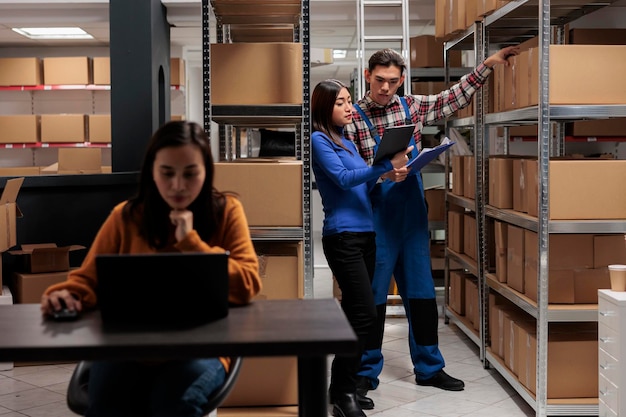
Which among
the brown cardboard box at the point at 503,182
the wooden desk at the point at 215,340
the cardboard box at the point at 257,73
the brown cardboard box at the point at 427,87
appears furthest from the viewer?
the brown cardboard box at the point at 427,87

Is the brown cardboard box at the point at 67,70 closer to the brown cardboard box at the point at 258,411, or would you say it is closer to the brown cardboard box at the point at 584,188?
the brown cardboard box at the point at 258,411

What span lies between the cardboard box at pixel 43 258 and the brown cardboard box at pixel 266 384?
2154mm

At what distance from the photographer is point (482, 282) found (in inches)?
186

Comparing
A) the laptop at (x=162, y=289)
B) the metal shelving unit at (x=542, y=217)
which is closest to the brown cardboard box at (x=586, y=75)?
the metal shelving unit at (x=542, y=217)

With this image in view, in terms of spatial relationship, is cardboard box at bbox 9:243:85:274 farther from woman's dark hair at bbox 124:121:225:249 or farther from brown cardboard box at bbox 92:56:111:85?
brown cardboard box at bbox 92:56:111:85

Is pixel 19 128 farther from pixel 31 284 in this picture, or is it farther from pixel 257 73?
pixel 257 73

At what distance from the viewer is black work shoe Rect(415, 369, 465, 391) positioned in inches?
165

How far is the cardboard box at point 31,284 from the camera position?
4.95m

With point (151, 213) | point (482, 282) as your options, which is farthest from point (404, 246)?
point (151, 213)

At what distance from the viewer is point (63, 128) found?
973cm

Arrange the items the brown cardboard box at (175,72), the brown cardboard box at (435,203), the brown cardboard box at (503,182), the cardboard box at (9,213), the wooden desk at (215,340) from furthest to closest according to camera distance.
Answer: the brown cardboard box at (175,72) → the brown cardboard box at (435,203) → the cardboard box at (9,213) → the brown cardboard box at (503,182) → the wooden desk at (215,340)

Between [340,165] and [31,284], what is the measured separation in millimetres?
2444

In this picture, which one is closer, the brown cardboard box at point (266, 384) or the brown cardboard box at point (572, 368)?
the brown cardboard box at point (266, 384)

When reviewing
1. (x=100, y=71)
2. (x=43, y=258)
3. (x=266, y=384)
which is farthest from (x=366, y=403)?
(x=100, y=71)
